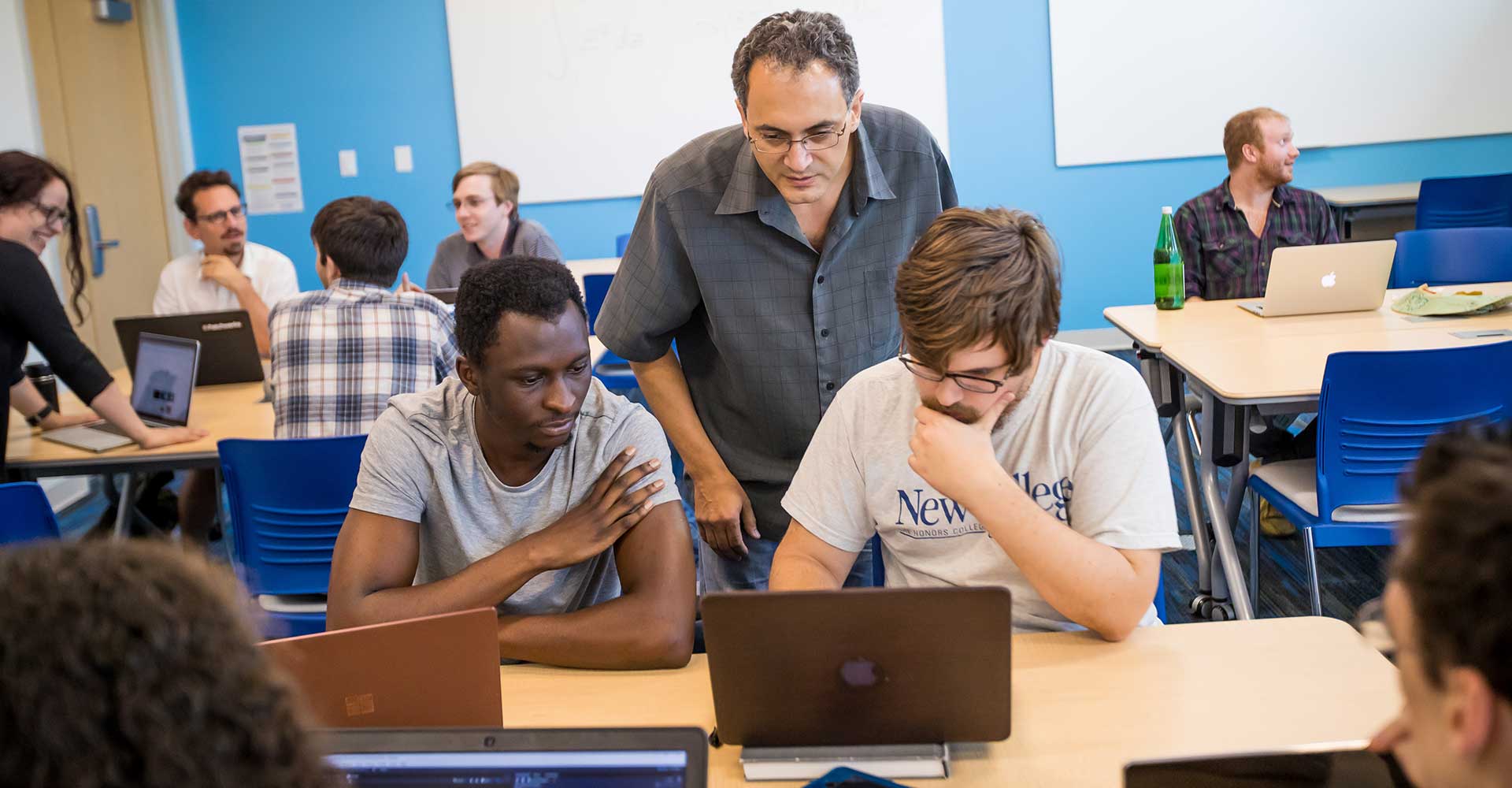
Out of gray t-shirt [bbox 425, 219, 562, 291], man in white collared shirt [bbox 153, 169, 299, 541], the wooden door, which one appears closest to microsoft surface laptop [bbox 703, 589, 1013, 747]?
man in white collared shirt [bbox 153, 169, 299, 541]

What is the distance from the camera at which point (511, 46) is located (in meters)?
6.20

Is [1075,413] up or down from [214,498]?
up

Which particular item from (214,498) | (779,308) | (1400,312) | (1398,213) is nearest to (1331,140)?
(1398,213)

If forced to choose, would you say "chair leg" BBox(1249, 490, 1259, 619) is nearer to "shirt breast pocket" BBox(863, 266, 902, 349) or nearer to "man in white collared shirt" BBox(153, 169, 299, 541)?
"shirt breast pocket" BBox(863, 266, 902, 349)

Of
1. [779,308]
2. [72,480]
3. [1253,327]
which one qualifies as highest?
[779,308]

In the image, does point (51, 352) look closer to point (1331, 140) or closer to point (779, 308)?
point (779, 308)

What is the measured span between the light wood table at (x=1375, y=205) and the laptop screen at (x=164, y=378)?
5011 mm

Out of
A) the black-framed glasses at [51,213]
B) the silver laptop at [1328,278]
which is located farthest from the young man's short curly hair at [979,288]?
the black-framed glasses at [51,213]

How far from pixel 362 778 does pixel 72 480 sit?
198 inches

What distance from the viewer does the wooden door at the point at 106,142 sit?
17.9 ft

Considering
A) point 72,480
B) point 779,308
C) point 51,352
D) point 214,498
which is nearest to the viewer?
point 779,308

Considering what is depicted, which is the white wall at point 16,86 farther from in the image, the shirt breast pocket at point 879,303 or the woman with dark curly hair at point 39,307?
the shirt breast pocket at point 879,303

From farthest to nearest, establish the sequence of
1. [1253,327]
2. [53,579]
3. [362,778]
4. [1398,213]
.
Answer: [1398,213] < [1253,327] < [362,778] < [53,579]

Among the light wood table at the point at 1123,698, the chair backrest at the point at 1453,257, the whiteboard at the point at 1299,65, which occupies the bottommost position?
the light wood table at the point at 1123,698
